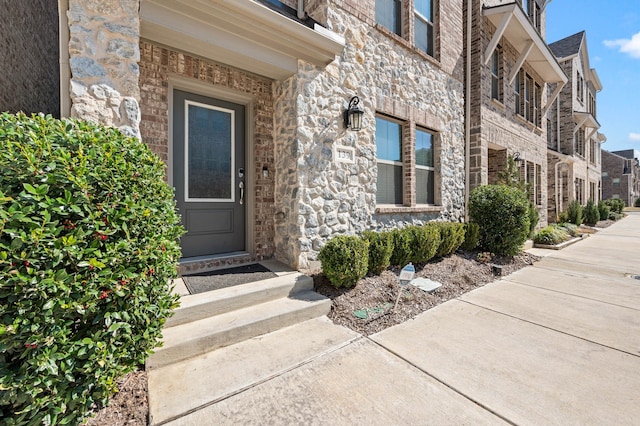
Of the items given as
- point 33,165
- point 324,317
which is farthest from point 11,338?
point 324,317

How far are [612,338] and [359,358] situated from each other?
256 cm

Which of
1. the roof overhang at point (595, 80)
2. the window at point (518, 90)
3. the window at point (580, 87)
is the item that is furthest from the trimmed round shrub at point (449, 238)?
the roof overhang at point (595, 80)

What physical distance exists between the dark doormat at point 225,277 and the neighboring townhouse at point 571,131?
14.5m

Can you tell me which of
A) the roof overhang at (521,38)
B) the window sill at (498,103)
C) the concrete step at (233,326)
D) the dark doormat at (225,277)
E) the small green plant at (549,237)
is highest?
the roof overhang at (521,38)

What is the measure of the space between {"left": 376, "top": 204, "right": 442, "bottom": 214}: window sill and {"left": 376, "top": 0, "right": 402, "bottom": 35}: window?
3.51m

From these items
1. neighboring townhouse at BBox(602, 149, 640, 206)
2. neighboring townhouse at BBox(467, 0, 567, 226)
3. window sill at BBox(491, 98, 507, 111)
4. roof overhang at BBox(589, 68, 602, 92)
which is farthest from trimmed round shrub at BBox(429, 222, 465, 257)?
neighboring townhouse at BBox(602, 149, 640, 206)

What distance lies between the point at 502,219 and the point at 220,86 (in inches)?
231

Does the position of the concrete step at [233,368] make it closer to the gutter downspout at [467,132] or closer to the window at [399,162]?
the window at [399,162]

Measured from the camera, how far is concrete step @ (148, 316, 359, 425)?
75.5 inches

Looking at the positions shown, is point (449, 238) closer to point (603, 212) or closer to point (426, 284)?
point (426, 284)

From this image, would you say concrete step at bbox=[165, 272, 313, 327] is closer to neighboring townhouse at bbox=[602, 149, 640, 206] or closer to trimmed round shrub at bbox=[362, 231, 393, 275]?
trimmed round shrub at bbox=[362, 231, 393, 275]

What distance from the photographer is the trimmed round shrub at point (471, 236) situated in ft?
19.0

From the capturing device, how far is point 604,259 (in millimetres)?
6164

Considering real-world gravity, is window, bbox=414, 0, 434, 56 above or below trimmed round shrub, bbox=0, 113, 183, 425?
above
